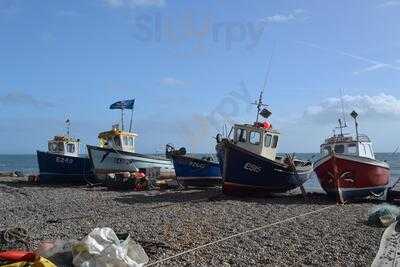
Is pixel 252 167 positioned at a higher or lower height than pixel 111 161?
higher

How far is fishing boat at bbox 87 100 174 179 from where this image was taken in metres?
28.4

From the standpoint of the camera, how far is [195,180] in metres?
25.9

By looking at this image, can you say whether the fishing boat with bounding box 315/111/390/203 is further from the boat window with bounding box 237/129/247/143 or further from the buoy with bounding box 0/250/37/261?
the buoy with bounding box 0/250/37/261

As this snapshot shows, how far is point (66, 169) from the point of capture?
100 ft

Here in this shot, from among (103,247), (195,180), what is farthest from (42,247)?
(195,180)

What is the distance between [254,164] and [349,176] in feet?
11.5

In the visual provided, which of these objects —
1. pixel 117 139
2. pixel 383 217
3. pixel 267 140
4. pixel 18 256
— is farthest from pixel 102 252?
pixel 117 139

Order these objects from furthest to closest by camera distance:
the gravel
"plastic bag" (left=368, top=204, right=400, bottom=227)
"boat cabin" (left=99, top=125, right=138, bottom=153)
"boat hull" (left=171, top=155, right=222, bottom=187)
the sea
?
the sea < "boat cabin" (left=99, top=125, right=138, bottom=153) < "boat hull" (left=171, top=155, right=222, bottom=187) < "plastic bag" (left=368, top=204, right=400, bottom=227) < the gravel

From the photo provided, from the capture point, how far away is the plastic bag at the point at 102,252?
7.39m

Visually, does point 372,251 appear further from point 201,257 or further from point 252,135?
point 252,135

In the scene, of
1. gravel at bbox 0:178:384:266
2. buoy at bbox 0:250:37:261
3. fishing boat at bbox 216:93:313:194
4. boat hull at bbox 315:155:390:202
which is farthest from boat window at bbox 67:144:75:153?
buoy at bbox 0:250:37:261

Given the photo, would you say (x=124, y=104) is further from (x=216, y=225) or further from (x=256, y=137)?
(x=216, y=225)

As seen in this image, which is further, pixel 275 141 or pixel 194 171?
pixel 194 171

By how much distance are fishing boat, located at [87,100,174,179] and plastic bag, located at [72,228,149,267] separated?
20589 millimetres
